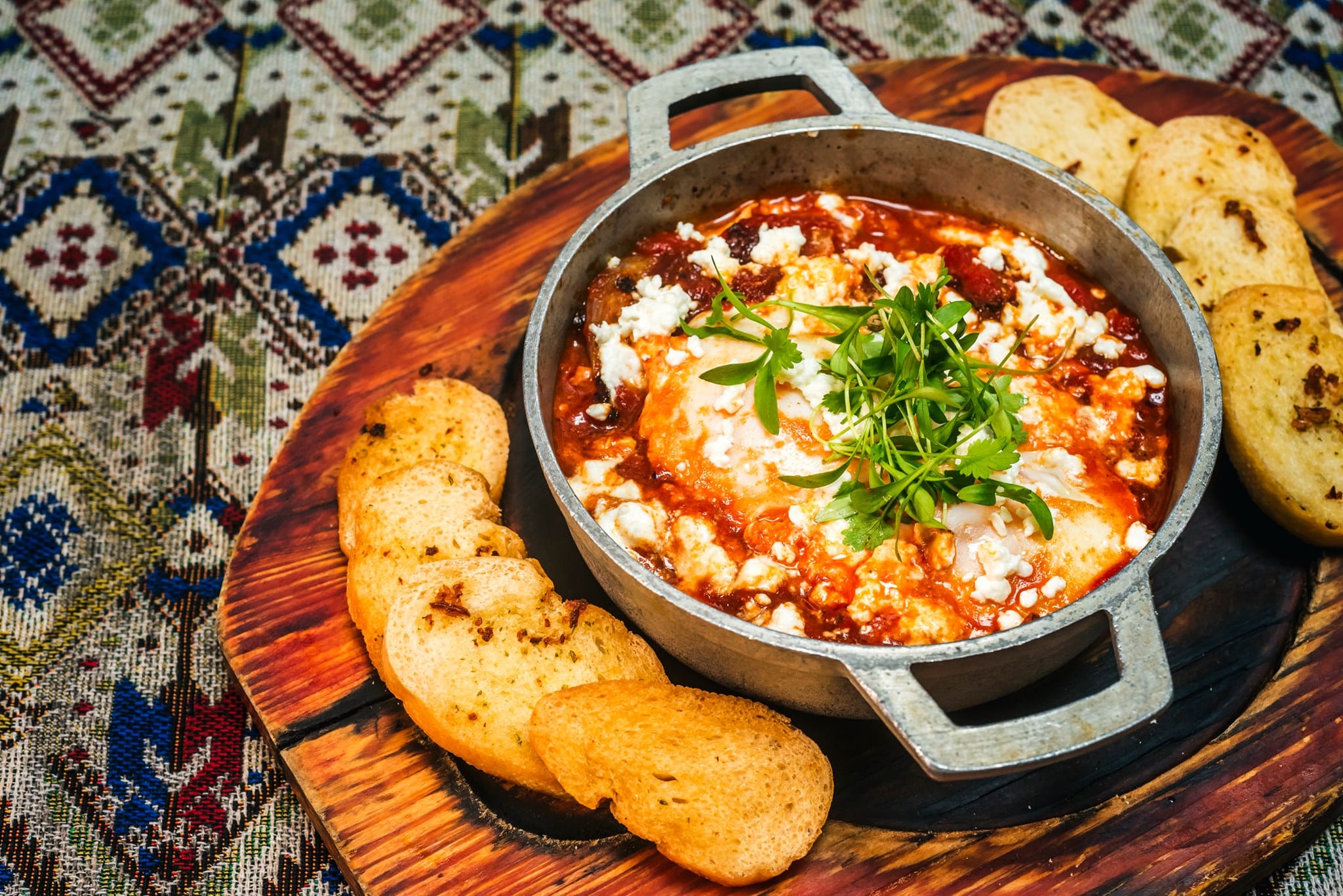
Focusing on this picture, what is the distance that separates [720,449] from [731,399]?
0.15m

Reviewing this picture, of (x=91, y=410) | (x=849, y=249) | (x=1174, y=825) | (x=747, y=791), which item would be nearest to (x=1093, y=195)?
(x=849, y=249)

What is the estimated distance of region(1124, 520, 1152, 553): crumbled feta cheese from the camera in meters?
3.26

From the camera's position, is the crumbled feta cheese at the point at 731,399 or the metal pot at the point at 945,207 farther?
the crumbled feta cheese at the point at 731,399

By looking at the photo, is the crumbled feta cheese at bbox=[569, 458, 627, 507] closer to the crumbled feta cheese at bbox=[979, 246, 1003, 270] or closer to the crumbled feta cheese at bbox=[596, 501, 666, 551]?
the crumbled feta cheese at bbox=[596, 501, 666, 551]

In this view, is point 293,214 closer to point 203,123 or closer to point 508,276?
point 203,123

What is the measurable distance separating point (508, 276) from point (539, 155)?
1443 millimetres

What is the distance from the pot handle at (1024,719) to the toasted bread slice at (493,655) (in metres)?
0.78

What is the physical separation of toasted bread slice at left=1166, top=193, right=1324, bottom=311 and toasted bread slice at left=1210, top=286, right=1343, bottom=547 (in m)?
0.14

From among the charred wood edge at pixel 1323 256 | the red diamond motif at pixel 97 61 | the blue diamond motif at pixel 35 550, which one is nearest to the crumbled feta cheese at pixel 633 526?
the blue diamond motif at pixel 35 550

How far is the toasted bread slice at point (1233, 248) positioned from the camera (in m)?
3.80

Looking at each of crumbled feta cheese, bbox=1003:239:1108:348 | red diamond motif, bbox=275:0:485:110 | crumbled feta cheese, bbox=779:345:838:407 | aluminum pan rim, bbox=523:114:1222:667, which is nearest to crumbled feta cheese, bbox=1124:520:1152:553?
aluminum pan rim, bbox=523:114:1222:667

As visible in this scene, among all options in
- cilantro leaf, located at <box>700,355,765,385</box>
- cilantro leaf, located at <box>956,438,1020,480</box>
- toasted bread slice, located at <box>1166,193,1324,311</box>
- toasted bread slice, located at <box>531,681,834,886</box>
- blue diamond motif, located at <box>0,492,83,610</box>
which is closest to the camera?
toasted bread slice, located at <box>531,681,834,886</box>

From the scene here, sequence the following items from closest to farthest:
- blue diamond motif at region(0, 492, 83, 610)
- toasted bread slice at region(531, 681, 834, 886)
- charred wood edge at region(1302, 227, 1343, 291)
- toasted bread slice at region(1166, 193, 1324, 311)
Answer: toasted bread slice at region(531, 681, 834, 886), toasted bread slice at region(1166, 193, 1324, 311), charred wood edge at region(1302, 227, 1343, 291), blue diamond motif at region(0, 492, 83, 610)

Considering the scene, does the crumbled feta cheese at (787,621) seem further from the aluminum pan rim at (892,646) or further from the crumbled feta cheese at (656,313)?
the crumbled feta cheese at (656,313)
